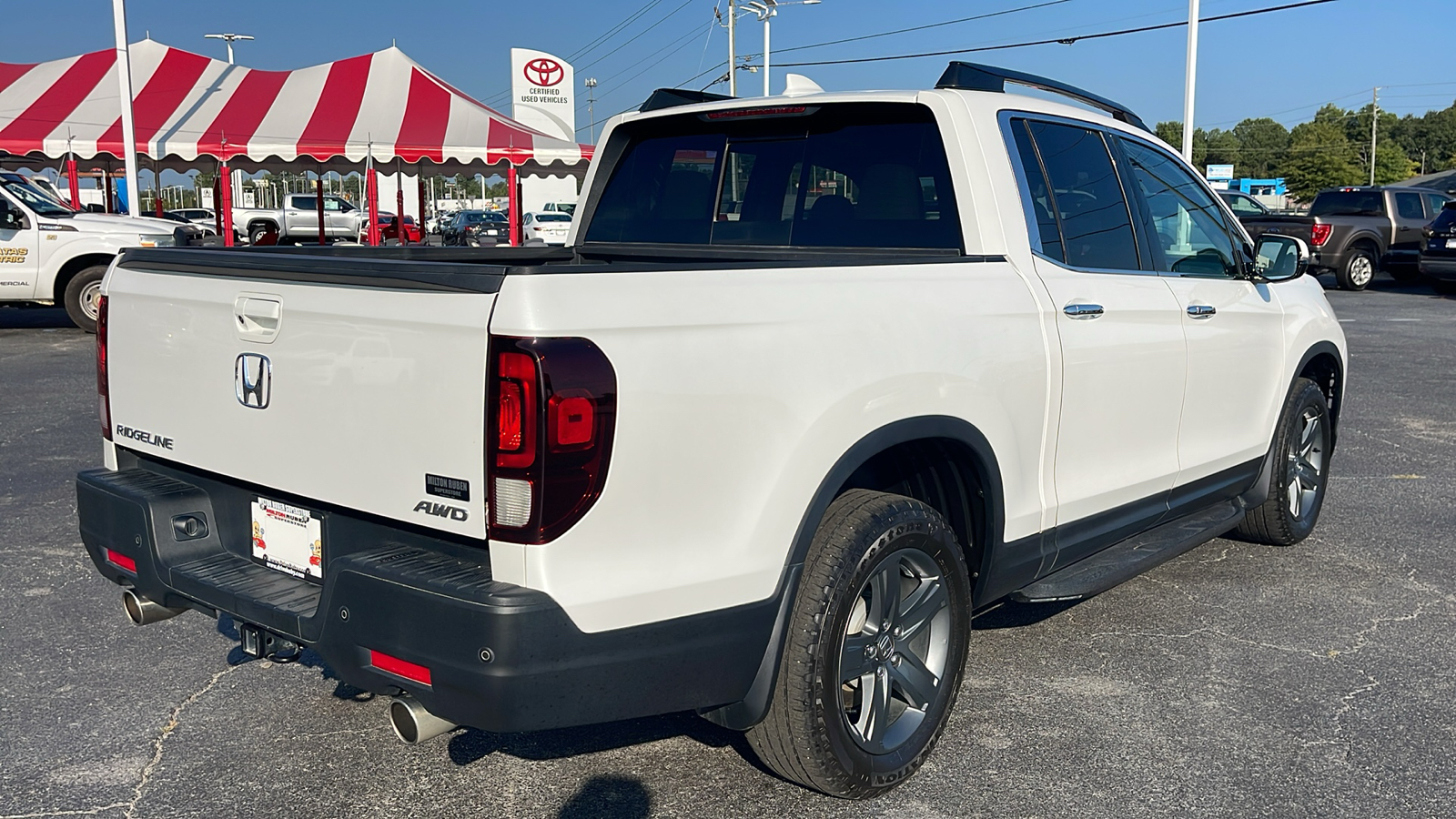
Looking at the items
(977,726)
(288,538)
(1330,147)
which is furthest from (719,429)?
(1330,147)

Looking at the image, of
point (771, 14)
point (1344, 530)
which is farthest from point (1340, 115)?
point (1344, 530)

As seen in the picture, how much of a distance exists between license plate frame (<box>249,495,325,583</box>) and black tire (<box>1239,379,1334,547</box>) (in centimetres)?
409

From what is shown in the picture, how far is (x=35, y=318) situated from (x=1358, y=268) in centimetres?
2162

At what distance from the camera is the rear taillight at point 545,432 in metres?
2.30

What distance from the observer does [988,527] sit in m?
3.43

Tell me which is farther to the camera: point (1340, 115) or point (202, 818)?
point (1340, 115)

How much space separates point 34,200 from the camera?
14.4 m

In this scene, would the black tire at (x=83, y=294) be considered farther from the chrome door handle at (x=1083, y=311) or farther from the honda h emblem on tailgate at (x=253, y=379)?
the chrome door handle at (x=1083, y=311)

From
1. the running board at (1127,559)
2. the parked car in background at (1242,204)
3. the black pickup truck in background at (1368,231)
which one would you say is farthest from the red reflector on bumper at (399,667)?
the parked car in background at (1242,204)

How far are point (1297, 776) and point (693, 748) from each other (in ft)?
5.52

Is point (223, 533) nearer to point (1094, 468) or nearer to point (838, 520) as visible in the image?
point (838, 520)

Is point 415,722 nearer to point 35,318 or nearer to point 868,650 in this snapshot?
point 868,650

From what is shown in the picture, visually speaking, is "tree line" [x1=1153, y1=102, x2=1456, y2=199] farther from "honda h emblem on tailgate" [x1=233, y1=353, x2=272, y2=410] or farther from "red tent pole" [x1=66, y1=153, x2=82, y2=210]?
"honda h emblem on tailgate" [x1=233, y1=353, x2=272, y2=410]

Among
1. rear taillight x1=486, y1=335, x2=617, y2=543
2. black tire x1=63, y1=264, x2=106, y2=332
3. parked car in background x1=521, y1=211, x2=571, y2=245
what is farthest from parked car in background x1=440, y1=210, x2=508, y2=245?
rear taillight x1=486, y1=335, x2=617, y2=543
